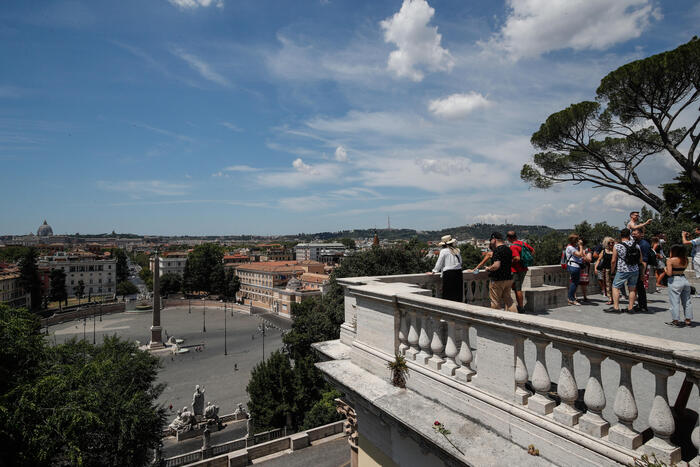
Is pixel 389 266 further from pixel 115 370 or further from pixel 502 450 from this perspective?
pixel 502 450

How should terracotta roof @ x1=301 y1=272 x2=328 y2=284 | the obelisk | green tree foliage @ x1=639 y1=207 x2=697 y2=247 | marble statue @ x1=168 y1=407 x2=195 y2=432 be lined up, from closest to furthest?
green tree foliage @ x1=639 y1=207 x2=697 y2=247, marble statue @ x1=168 y1=407 x2=195 y2=432, the obelisk, terracotta roof @ x1=301 y1=272 x2=328 y2=284

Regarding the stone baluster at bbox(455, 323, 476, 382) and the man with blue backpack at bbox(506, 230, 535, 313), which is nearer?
the stone baluster at bbox(455, 323, 476, 382)

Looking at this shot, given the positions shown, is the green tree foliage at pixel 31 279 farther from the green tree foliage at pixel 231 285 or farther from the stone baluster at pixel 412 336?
the stone baluster at pixel 412 336

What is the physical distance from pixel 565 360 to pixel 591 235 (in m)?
42.7

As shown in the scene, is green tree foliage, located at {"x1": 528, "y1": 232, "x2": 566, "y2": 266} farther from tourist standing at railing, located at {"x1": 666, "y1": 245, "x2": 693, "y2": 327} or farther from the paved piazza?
tourist standing at railing, located at {"x1": 666, "y1": 245, "x2": 693, "y2": 327}

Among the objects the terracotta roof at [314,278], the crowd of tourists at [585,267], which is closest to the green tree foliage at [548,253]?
the terracotta roof at [314,278]

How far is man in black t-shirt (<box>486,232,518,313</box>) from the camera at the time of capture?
17.5 feet

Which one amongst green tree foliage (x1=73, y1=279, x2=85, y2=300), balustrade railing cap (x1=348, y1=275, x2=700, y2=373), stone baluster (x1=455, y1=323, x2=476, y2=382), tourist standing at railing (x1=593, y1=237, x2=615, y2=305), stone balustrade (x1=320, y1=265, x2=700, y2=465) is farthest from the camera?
green tree foliage (x1=73, y1=279, x2=85, y2=300)

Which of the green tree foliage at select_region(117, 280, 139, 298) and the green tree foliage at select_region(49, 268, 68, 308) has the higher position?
the green tree foliage at select_region(49, 268, 68, 308)

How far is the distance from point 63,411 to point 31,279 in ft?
259

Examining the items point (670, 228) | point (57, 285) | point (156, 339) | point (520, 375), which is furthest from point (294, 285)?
point (520, 375)

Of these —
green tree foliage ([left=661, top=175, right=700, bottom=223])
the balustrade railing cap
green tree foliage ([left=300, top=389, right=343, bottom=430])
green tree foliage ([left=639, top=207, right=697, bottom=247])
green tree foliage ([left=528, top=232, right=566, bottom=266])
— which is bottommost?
green tree foliage ([left=300, top=389, right=343, bottom=430])

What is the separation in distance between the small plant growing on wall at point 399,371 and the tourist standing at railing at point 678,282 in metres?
4.32

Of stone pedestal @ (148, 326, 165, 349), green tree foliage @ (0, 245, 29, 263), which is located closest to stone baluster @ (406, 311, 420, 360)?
stone pedestal @ (148, 326, 165, 349)
